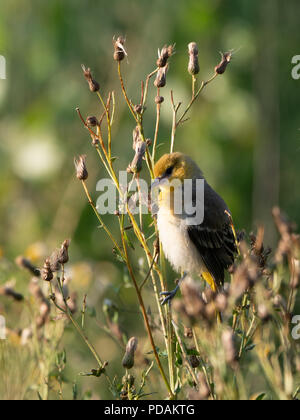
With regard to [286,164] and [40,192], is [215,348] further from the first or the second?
[286,164]

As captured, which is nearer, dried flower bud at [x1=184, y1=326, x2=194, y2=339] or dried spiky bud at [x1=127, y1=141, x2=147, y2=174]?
dried spiky bud at [x1=127, y1=141, x2=147, y2=174]

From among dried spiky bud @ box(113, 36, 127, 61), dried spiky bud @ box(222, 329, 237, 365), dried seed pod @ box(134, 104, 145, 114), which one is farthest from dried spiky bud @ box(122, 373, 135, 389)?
dried spiky bud @ box(113, 36, 127, 61)

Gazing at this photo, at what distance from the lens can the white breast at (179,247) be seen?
8.09ft

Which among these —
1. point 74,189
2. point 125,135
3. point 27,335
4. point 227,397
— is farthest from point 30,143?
point 227,397

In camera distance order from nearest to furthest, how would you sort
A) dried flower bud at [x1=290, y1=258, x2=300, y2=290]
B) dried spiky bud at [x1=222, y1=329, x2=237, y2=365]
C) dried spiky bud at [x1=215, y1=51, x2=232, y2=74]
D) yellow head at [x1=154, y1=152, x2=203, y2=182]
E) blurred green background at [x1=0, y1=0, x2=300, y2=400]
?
dried spiky bud at [x1=222, y1=329, x2=237, y2=365] < dried flower bud at [x1=290, y1=258, x2=300, y2=290] < dried spiky bud at [x1=215, y1=51, x2=232, y2=74] < yellow head at [x1=154, y1=152, x2=203, y2=182] < blurred green background at [x1=0, y1=0, x2=300, y2=400]

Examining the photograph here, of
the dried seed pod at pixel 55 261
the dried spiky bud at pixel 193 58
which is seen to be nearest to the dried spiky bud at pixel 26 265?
the dried seed pod at pixel 55 261

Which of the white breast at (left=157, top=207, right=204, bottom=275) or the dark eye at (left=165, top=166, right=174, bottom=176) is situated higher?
the dark eye at (left=165, top=166, right=174, bottom=176)

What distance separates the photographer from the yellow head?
241 cm

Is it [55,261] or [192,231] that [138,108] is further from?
[192,231]

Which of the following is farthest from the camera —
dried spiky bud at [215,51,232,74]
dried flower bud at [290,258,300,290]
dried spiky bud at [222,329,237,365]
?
dried spiky bud at [215,51,232,74]

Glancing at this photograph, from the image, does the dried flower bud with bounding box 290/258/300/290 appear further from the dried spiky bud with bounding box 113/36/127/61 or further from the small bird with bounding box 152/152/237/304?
the small bird with bounding box 152/152/237/304

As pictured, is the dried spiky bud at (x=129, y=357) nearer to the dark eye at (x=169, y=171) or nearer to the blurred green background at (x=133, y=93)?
the dark eye at (x=169, y=171)

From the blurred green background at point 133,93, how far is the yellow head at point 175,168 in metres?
1.59

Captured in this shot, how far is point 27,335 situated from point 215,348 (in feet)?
2.33
